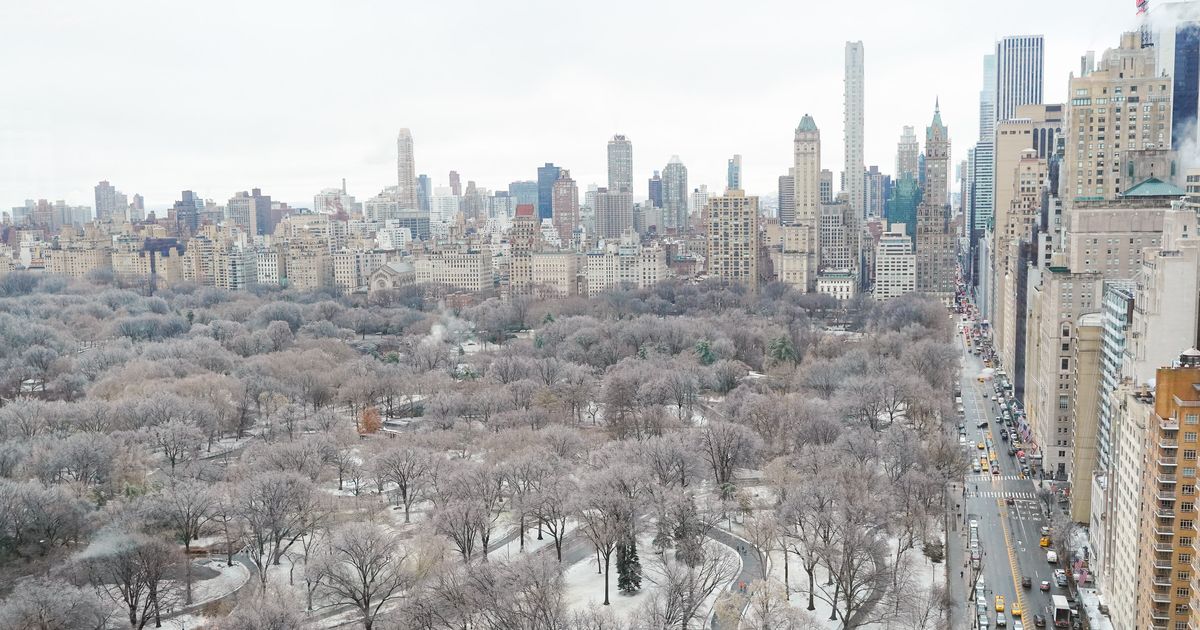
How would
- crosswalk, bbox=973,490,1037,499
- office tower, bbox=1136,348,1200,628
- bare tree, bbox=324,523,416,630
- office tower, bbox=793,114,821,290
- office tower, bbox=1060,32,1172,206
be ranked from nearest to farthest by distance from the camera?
office tower, bbox=1136,348,1200,628, bare tree, bbox=324,523,416,630, crosswalk, bbox=973,490,1037,499, office tower, bbox=1060,32,1172,206, office tower, bbox=793,114,821,290

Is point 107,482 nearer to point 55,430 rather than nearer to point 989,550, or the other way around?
point 55,430

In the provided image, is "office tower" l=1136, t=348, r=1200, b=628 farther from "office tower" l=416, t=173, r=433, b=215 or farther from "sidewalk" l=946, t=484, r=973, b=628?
"office tower" l=416, t=173, r=433, b=215

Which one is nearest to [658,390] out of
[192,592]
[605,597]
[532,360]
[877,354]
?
[532,360]

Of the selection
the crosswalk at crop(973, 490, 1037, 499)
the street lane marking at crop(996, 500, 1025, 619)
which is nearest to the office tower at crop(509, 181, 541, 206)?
the crosswalk at crop(973, 490, 1037, 499)

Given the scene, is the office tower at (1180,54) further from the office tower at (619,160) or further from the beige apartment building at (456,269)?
the office tower at (619,160)

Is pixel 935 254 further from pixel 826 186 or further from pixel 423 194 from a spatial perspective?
pixel 423 194

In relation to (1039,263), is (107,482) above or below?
below
